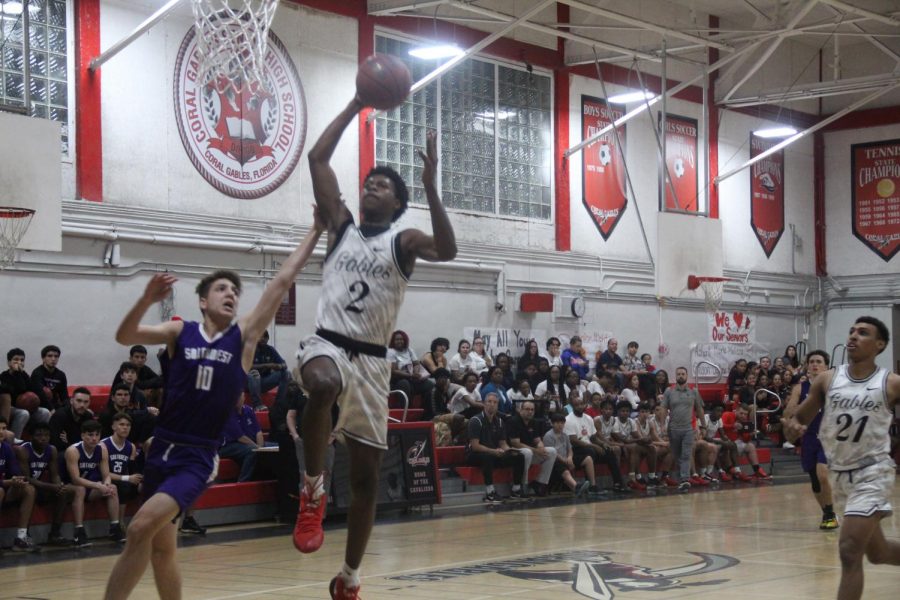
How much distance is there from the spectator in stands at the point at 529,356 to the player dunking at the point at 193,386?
1307cm

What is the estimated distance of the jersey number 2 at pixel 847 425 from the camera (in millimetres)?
6410

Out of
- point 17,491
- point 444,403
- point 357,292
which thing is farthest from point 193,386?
point 444,403

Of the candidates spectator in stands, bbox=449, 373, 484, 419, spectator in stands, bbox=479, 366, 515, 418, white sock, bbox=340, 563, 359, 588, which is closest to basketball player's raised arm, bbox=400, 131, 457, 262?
white sock, bbox=340, 563, 359, 588

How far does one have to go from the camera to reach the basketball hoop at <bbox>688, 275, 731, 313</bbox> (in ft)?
66.3

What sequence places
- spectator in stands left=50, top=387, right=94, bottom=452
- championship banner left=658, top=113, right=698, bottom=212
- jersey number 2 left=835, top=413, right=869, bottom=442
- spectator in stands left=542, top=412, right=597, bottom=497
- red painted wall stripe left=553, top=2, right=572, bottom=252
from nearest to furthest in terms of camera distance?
1. jersey number 2 left=835, top=413, right=869, bottom=442
2. spectator in stands left=50, top=387, right=94, bottom=452
3. spectator in stands left=542, top=412, right=597, bottom=497
4. red painted wall stripe left=553, top=2, right=572, bottom=252
5. championship banner left=658, top=113, right=698, bottom=212

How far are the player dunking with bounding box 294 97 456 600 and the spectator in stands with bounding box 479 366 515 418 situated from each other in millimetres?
→ 10672

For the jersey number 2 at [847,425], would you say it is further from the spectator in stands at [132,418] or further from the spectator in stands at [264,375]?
the spectator in stands at [264,375]

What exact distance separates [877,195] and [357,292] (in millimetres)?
23176

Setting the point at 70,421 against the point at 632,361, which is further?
the point at 632,361

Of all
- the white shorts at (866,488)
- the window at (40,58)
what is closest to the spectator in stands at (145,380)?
the window at (40,58)

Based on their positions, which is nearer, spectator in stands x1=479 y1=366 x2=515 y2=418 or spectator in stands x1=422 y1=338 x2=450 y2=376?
spectator in stands x1=479 y1=366 x2=515 y2=418

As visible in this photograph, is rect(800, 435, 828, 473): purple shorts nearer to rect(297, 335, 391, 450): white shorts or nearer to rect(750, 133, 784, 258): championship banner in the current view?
rect(297, 335, 391, 450): white shorts

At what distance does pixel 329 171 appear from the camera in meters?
5.65

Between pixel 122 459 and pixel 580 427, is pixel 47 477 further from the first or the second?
pixel 580 427
